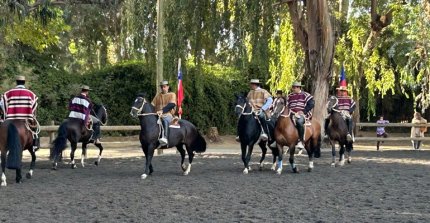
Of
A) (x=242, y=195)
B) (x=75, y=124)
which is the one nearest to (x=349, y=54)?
(x=75, y=124)

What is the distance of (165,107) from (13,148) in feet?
10.6

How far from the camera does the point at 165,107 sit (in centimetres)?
1241

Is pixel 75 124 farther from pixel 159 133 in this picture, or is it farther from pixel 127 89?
pixel 127 89

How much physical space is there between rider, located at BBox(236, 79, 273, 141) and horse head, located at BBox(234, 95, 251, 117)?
0.29 m

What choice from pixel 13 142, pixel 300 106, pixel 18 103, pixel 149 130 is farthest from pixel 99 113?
pixel 300 106

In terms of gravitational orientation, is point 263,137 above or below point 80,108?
below

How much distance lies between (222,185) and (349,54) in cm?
1707

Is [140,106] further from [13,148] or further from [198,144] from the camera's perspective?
[13,148]

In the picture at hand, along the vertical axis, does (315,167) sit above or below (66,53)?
below

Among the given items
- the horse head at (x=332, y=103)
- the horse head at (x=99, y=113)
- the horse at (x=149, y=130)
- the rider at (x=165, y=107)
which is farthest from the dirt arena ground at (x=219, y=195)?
the horse head at (x=332, y=103)

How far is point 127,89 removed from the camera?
28.0 meters

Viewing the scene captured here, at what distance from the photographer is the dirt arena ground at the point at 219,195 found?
7.59 m

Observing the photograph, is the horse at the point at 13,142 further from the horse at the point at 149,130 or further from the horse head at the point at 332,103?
the horse head at the point at 332,103

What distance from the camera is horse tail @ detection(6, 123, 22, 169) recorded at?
1088 centimetres
